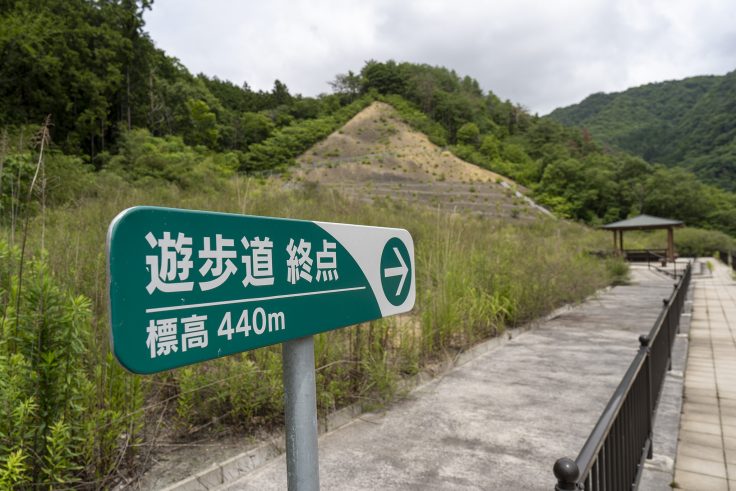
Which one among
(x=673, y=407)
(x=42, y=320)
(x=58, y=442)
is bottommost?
(x=673, y=407)

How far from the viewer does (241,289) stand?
76cm

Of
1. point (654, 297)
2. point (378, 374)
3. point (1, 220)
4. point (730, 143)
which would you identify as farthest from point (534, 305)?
point (730, 143)

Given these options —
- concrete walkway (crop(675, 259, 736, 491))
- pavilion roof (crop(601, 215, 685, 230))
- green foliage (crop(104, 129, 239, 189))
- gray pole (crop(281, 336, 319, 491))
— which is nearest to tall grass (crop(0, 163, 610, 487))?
gray pole (crop(281, 336, 319, 491))

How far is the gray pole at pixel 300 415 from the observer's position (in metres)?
0.89

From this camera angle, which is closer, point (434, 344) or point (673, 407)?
point (673, 407)

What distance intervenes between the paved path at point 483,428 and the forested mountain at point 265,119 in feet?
7.52

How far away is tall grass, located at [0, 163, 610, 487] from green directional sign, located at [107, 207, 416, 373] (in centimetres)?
119

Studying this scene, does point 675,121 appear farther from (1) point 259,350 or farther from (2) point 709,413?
(1) point 259,350

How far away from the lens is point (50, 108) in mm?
20859

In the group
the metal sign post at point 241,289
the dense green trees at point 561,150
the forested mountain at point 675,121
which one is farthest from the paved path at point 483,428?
the forested mountain at point 675,121

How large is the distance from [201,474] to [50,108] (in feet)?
82.4

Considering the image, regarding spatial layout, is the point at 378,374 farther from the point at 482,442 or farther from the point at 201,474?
the point at 201,474

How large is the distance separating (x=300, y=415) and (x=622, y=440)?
1603mm

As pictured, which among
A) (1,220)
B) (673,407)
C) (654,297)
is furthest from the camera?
(654,297)
